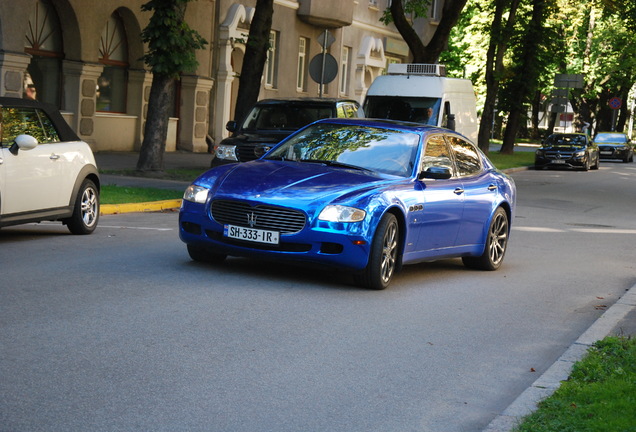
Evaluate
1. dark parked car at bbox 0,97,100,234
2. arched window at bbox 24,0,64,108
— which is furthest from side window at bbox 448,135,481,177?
arched window at bbox 24,0,64,108

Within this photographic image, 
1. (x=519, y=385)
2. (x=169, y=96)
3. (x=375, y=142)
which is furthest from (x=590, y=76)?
(x=519, y=385)

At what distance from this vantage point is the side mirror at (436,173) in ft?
35.0

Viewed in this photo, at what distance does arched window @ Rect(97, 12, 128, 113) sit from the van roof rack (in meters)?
8.36

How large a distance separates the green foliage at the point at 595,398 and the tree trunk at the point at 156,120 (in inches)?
635

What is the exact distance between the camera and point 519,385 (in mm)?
6852

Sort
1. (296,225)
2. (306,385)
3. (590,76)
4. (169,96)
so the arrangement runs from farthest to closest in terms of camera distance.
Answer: (590,76) < (169,96) < (296,225) < (306,385)

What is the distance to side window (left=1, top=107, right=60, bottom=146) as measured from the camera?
1180 cm

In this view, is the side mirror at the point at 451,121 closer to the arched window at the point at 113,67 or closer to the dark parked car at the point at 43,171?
the arched window at the point at 113,67

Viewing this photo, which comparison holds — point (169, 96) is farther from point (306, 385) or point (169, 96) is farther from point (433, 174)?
point (306, 385)

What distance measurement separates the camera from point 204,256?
1073 cm

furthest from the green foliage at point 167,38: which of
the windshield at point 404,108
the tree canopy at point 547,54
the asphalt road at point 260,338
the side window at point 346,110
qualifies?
the tree canopy at point 547,54

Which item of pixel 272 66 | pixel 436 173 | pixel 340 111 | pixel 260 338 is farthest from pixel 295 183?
pixel 272 66

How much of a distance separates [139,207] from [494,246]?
6.49 m

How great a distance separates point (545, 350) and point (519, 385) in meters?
1.23
